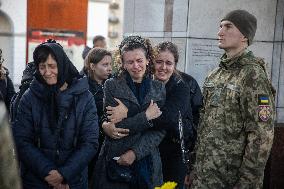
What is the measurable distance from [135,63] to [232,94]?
0.82m

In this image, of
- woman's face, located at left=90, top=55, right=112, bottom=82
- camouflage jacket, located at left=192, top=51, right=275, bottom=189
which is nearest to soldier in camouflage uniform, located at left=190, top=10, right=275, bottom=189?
camouflage jacket, located at left=192, top=51, right=275, bottom=189

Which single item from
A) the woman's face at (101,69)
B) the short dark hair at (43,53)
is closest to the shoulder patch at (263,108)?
the short dark hair at (43,53)

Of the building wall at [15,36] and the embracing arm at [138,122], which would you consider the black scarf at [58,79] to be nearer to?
the embracing arm at [138,122]

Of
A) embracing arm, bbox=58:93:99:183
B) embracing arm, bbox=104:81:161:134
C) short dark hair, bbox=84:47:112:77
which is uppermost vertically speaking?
short dark hair, bbox=84:47:112:77

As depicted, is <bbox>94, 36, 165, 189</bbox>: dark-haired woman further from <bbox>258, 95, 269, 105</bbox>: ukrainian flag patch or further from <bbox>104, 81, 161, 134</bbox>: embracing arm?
<bbox>258, 95, 269, 105</bbox>: ukrainian flag patch

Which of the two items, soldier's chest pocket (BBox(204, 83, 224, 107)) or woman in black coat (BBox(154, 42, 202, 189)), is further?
woman in black coat (BBox(154, 42, 202, 189))

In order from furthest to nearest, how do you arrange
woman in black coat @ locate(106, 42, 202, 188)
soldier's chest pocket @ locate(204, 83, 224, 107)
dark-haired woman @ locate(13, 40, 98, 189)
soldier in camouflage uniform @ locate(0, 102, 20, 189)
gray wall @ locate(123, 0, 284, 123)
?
1. gray wall @ locate(123, 0, 284, 123)
2. woman in black coat @ locate(106, 42, 202, 188)
3. dark-haired woman @ locate(13, 40, 98, 189)
4. soldier's chest pocket @ locate(204, 83, 224, 107)
5. soldier in camouflage uniform @ locate(0, 102, 20, 189)

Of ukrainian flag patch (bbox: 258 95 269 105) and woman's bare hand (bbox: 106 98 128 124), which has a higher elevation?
ukrainian flag patch (bbox: 258 95 269 105)

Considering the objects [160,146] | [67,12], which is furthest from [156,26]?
[160,146]

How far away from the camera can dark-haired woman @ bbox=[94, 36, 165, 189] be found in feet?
10.2

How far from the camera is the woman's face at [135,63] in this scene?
3215 mm

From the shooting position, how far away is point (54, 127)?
308 cm

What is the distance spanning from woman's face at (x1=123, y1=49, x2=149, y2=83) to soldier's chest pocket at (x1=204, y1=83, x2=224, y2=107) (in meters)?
0.53

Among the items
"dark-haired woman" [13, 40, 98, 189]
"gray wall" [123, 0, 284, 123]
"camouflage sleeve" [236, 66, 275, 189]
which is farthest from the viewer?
"gray wall" [123, 0, 284, 123]
